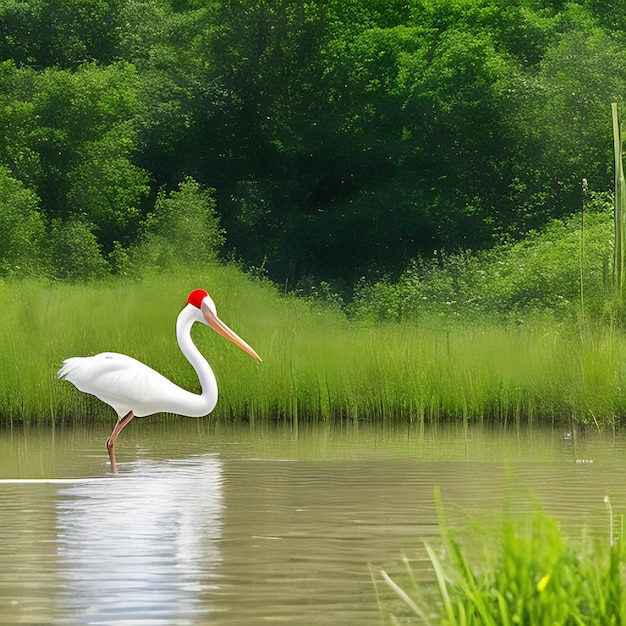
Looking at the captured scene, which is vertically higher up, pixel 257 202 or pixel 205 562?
pixel 257 202

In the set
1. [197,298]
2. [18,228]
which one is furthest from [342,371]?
[18,228]

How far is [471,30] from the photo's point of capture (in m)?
31.5

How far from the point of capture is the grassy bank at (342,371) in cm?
1288

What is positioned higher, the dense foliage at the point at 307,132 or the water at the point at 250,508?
the dense foliage at the point at 307,132

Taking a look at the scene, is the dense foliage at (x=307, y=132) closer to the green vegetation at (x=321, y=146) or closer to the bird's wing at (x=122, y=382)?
the green vegetation at (x=321, y=146)

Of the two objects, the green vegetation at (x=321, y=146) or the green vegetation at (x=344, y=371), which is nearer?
the green vegetation at (x=344, y=371)

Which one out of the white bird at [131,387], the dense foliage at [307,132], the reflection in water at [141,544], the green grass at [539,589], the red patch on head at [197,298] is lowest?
the reflection in water at [141,544]

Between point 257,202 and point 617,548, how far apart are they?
2771cm

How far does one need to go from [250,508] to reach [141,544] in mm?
1268

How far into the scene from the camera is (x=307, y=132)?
3086 cm

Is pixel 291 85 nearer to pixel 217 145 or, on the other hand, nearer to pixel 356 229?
pixel 217 145

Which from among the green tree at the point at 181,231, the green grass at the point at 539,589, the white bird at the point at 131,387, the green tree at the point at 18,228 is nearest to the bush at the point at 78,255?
the green tree at the point at 18,228

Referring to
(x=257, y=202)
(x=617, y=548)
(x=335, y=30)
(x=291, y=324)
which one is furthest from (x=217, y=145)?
(x=617, y=548)

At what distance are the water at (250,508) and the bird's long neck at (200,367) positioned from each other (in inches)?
15.1
